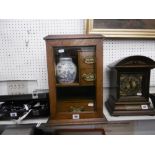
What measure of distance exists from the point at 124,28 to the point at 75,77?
19.8 inches

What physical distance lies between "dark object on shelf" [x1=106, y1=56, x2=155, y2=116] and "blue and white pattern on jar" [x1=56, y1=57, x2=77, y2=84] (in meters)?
0.25

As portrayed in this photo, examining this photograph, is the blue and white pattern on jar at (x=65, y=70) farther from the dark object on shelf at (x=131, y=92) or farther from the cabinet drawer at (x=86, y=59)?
the dark object on shelf at (x=131, y=92)

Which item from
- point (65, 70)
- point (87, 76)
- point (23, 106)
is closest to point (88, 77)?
point (87, 76)

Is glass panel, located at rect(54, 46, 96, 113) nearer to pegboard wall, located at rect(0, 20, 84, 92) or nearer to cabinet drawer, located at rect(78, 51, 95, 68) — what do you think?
cabinet drawer, located at rect(78, 51, 95, 68)

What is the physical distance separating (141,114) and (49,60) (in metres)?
0.62

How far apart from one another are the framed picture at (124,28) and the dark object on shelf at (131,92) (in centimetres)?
27

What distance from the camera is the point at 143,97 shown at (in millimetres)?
1000

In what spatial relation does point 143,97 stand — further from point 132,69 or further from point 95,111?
point 95,111

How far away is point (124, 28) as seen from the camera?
112 cm

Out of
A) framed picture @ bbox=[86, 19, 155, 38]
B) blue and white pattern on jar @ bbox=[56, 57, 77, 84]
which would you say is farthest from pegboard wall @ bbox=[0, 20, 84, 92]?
blue and white pattern on jar @ bbox=[56, 57, 77, 84]

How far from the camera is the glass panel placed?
0.90 meters

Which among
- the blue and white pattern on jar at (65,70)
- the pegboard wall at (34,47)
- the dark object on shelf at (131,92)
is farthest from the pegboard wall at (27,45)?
Answer: the dark object on shelf at (131,92)
